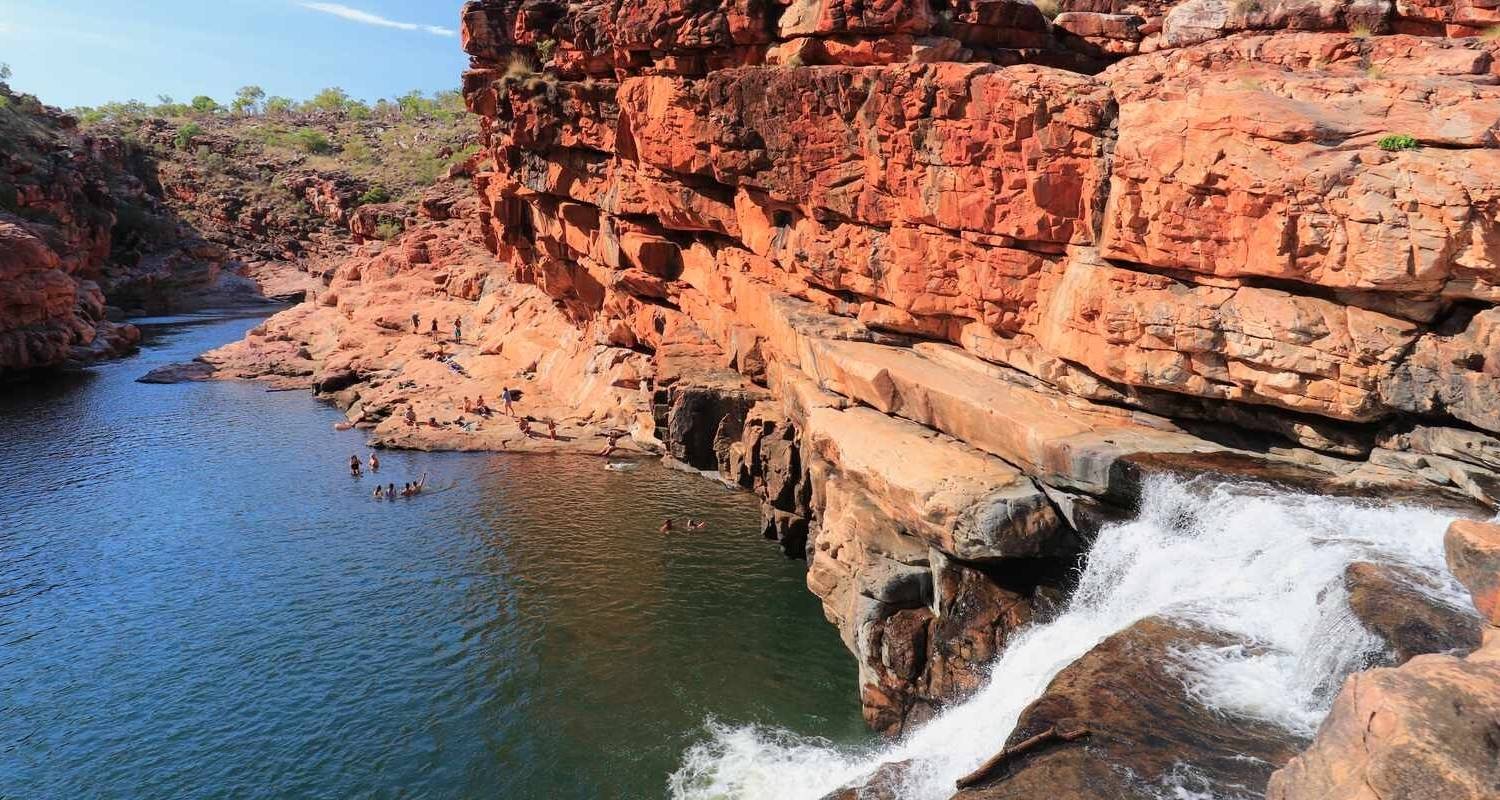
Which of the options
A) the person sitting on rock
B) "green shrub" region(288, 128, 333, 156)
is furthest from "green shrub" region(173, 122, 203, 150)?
the person sitting on rock

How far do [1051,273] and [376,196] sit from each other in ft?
232

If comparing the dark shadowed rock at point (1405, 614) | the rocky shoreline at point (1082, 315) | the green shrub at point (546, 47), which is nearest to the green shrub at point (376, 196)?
the green shrub at point (546, 47)

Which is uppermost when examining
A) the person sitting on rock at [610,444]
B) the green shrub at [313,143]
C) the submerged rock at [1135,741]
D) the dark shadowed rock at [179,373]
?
the green shrub at [313,143]

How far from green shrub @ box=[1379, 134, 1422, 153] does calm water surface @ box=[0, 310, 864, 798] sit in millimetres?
13865

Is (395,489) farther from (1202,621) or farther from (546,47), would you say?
→ (1202,621)

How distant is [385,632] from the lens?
68.5ft

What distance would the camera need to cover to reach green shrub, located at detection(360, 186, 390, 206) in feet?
253

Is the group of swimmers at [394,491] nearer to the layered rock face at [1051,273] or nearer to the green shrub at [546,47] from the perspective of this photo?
the layered rock face at [1051,273]

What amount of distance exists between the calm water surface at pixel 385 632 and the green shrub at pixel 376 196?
1889 inches

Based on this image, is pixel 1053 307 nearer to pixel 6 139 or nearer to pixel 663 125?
pixel 663 125

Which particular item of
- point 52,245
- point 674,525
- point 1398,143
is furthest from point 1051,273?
point 52,245

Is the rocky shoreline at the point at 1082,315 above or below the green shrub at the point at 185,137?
below

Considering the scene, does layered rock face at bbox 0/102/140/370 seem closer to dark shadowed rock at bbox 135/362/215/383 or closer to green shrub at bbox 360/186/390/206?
dark shadowed rock at bbox 135/362/215/383

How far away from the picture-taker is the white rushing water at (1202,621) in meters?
→ 11.4
